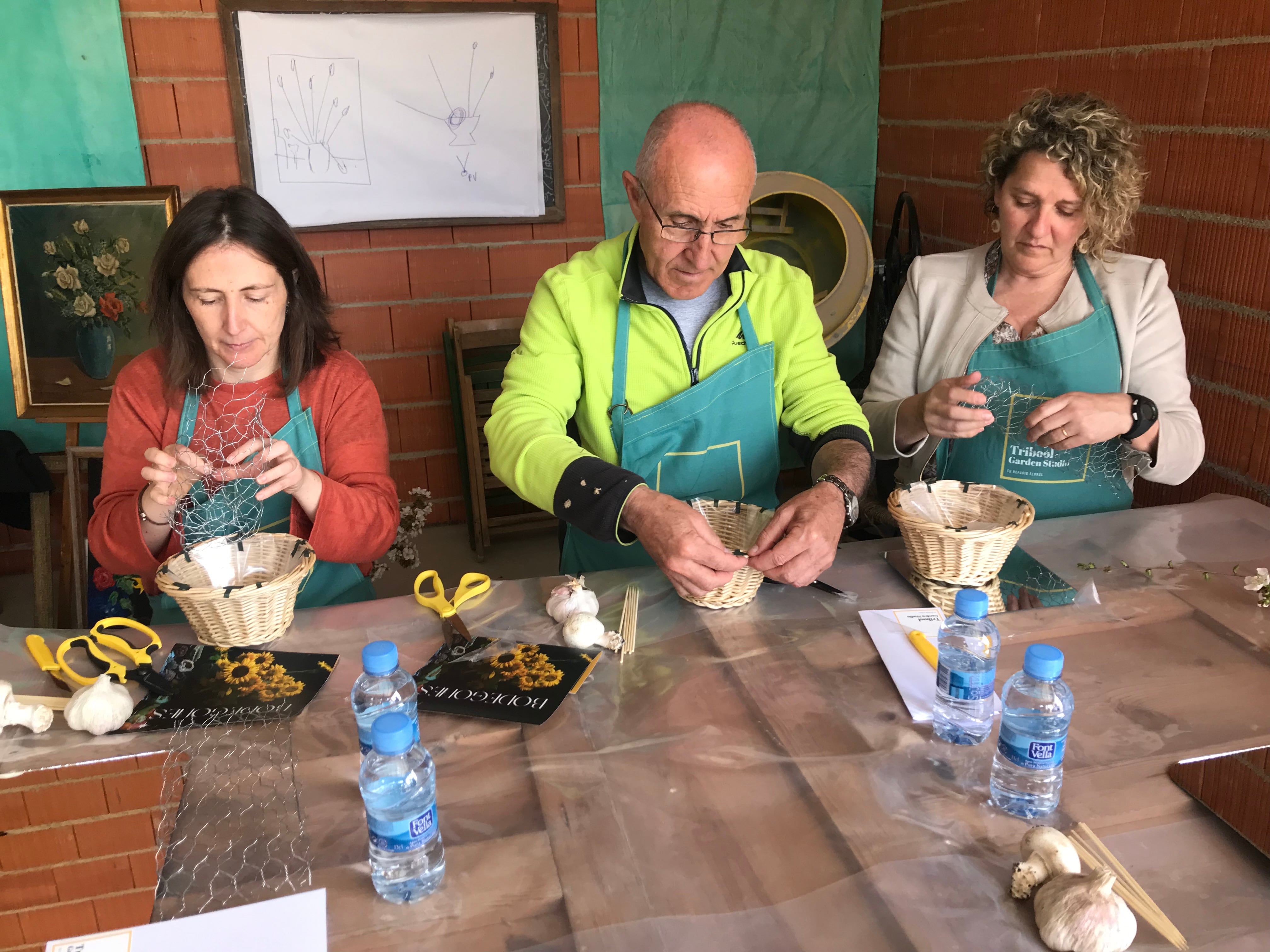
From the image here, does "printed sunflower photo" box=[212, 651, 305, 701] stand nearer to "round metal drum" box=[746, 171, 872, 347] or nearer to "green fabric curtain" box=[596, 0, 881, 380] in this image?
"round metal drum" box=[746, 171, 872, 347]

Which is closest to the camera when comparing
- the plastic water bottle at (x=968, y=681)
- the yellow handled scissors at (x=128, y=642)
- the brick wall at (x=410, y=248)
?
the plastic water bottle at (x=968, y=681)

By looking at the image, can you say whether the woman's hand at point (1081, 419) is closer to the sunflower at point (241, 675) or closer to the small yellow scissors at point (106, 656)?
the sunflower at point (241, 675)

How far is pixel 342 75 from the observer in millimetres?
3213

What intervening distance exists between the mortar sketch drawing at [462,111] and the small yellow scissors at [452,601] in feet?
7.52

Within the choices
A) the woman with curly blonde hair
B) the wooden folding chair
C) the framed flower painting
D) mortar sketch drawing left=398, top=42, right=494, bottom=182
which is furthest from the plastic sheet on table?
mortar sketch drawing left=398, top=42, right=494, bottom=182

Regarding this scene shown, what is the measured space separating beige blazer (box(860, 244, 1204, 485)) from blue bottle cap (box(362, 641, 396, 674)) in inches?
52.5

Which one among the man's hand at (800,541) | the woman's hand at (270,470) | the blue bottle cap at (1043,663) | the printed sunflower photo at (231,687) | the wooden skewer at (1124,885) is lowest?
the wooden skewer at (1124,885)

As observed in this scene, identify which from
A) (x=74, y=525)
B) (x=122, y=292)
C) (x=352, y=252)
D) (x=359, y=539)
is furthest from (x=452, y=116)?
(x=359, y=539)

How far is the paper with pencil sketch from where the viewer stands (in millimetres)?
1224

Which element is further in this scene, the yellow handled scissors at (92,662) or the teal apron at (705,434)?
the teal apron at (705,434)

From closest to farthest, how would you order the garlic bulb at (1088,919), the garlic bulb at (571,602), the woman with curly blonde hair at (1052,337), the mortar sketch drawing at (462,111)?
1. the garlic bulb at (1088,919)
2. the garlic bulb at (571,602)
3. the woman with curly blonde hair at (1052,337)
4. the mortar sketch drawing at (462,111)

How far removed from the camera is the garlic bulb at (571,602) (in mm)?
1427

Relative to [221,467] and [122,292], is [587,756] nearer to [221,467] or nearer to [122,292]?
[221,467]

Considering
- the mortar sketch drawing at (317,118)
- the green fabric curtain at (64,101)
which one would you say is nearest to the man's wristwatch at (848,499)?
the mortar sketch drawing at (317,118)
